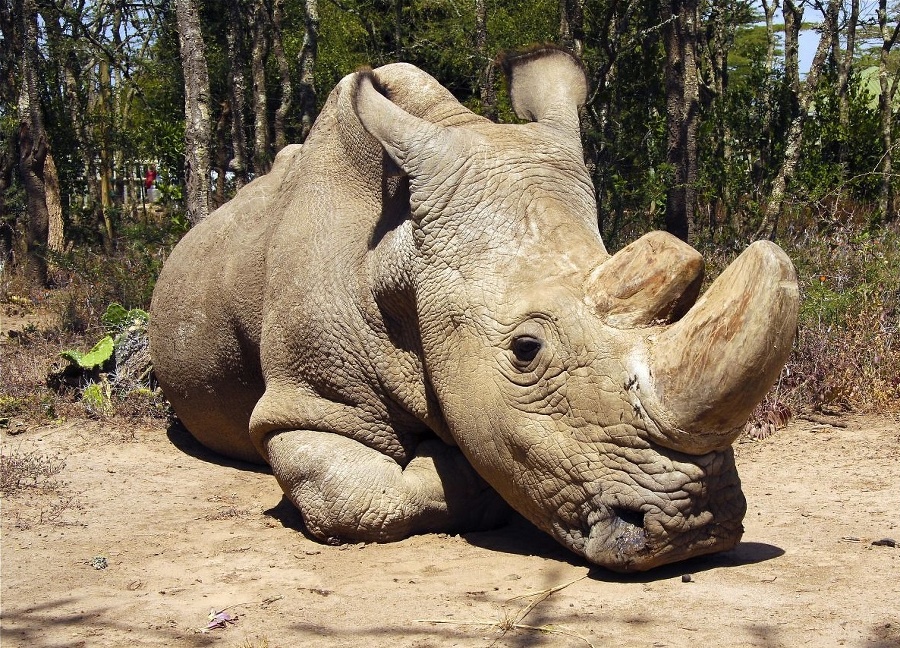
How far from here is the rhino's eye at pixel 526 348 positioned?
4105 millimetres

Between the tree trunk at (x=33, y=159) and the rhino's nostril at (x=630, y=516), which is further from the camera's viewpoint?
the tree trunk at (x=33, y=159)

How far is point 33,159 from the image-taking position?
14.6 m

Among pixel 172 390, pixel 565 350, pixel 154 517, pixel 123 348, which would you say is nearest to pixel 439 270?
pixel 565 350

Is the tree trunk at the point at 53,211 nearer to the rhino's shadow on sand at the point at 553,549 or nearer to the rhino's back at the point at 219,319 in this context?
the rhino's back at the point at 219,319

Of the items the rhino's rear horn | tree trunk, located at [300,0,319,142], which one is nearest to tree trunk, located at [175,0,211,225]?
tree trunk, located at [300,0,319,142]

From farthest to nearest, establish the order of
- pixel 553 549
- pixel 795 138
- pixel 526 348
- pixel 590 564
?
pixel 795 138 → pixel 553 549 → pixel 590 564 → pixel 526 348

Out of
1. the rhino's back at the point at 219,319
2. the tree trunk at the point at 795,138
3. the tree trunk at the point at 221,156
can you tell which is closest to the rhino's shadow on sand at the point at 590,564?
the rhino's back at the point at 219,319

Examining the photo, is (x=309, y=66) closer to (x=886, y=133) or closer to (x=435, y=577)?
(x=886, y=133)

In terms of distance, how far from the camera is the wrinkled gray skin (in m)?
3.78

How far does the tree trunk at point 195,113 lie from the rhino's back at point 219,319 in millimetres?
2148

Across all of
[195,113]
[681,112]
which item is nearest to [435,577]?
[195,113]

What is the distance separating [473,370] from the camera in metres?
4.35

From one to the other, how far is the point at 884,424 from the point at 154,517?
14.6 ft

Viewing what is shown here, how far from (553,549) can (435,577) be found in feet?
1.92
